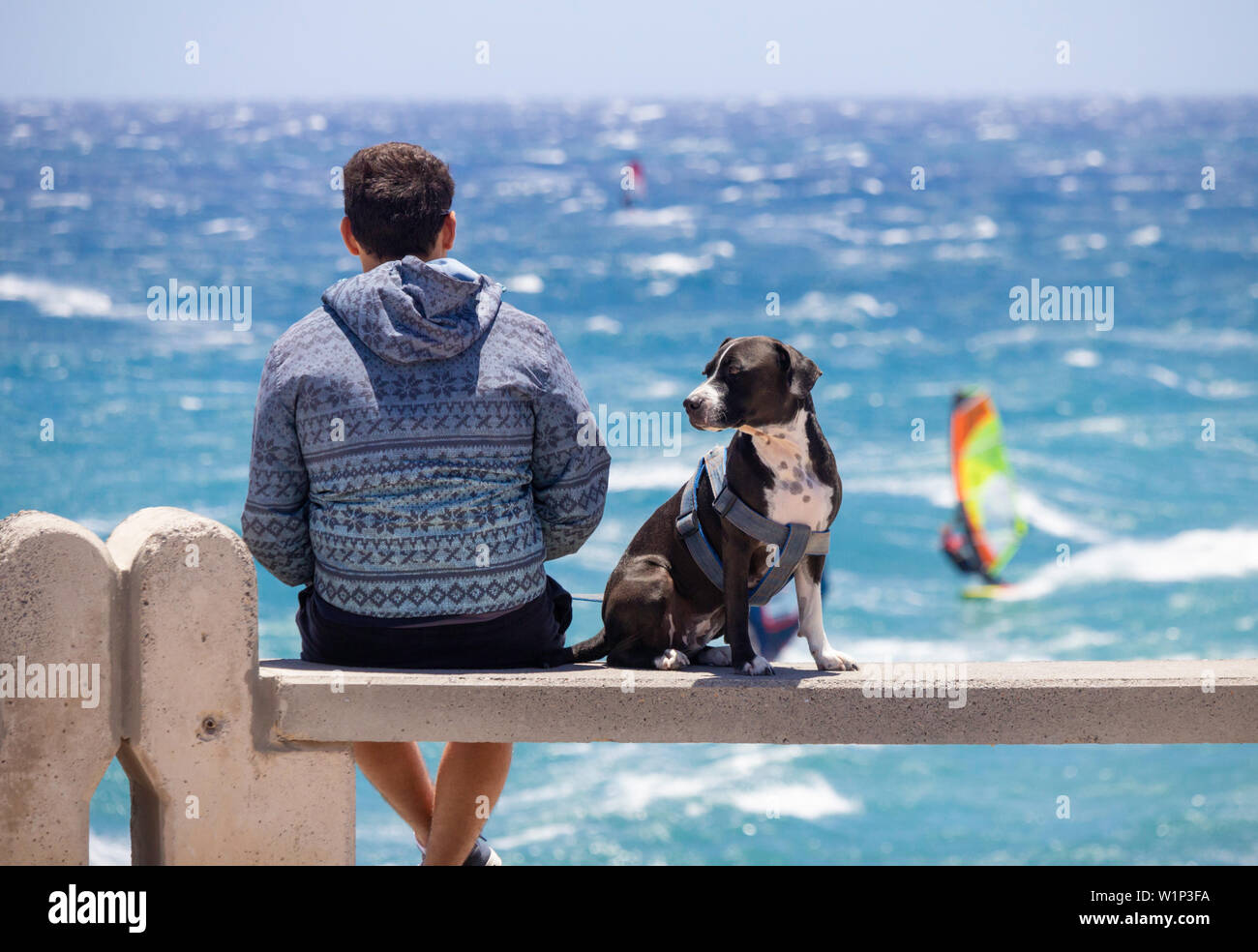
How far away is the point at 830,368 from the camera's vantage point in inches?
1215

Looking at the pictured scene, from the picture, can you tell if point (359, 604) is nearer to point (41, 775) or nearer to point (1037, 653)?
point (41, 775)

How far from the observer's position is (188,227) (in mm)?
39719

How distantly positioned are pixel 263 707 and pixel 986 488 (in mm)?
22794

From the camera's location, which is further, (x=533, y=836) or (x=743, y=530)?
(x=533, y=836)

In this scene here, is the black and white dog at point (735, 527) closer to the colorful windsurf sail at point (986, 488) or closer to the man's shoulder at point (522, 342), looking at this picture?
the man's shoulder at point (522, 342)

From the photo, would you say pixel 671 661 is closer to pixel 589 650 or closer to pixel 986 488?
pixel 589 650

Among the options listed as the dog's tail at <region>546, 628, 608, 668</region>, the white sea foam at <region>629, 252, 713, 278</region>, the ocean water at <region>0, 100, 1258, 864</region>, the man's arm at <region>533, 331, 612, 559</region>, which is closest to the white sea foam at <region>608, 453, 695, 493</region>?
the ocean water at <region>0, 100, 1258, 864</region>

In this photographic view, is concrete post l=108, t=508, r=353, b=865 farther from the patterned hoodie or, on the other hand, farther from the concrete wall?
the patterned hoodie

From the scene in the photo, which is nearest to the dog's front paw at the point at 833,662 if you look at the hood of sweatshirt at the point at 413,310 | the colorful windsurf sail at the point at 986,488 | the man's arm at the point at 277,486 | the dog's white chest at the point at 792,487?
the dog's white chest at the point at 792,487

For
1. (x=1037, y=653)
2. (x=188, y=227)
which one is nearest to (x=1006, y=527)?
(x=1037, y=653)

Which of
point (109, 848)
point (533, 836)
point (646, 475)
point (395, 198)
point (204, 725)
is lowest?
point (533, 836)

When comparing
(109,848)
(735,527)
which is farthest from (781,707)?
(109,848)

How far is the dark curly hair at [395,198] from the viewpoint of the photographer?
12.8 feet

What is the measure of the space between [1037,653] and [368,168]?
56.2ft
